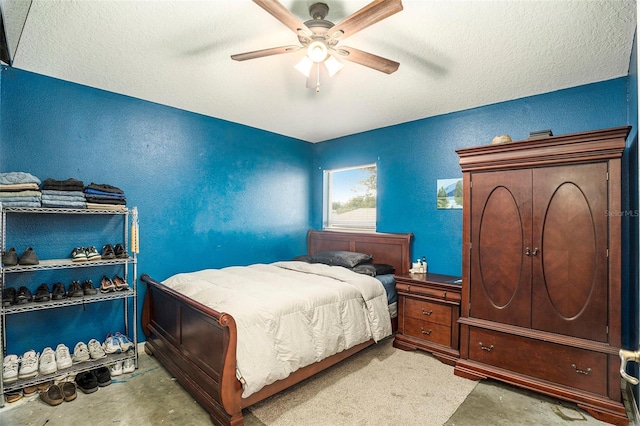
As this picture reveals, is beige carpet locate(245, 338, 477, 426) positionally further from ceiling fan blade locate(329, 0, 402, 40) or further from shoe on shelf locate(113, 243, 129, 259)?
ceiling fan blade locate(329, 0, 402, 40)

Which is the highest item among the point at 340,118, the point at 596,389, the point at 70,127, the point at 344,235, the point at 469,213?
the point at 340,118

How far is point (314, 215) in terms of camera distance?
5.12 meters

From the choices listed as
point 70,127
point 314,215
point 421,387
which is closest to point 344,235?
point 314,215

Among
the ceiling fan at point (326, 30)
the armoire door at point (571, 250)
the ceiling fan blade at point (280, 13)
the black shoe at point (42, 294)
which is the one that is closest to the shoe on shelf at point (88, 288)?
the black shoe at point (42, 294)

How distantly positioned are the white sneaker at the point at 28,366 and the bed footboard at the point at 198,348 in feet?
2.81

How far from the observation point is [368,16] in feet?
5.41

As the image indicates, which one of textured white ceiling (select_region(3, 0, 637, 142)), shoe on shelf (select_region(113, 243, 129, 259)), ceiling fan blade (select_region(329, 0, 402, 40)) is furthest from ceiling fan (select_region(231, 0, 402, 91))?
shoe on shelf (select_region(113, 243, 129, 259))

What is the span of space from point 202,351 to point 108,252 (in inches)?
53.4

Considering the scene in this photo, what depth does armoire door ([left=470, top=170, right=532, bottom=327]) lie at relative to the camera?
2533mm

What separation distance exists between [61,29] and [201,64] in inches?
35.2

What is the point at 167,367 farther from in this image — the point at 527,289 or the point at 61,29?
the point at 527,289

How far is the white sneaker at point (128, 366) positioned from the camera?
2.75m

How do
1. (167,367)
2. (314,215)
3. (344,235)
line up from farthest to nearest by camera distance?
1. (314,215)
2. (344,235)
3. (167,367)

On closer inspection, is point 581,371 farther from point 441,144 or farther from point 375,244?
point 441,144
